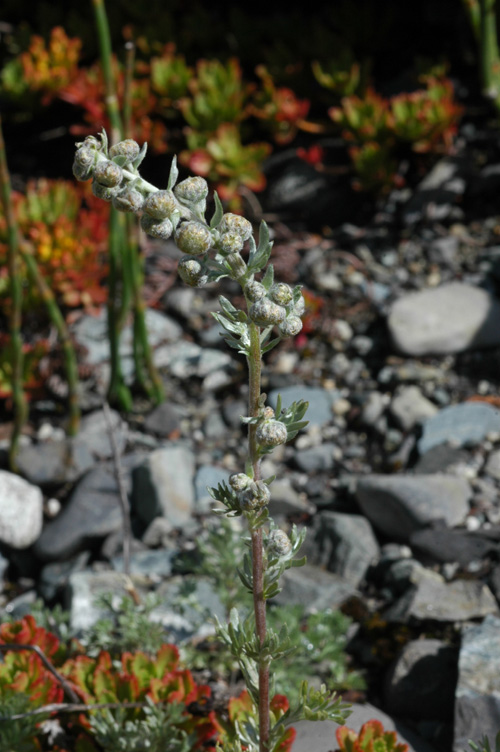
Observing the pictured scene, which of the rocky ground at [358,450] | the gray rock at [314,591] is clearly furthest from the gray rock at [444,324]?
the gray rock at [314,591]

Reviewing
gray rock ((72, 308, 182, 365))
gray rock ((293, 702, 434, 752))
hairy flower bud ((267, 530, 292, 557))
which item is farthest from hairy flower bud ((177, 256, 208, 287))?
gray rock ((72, 308, 182, 365))

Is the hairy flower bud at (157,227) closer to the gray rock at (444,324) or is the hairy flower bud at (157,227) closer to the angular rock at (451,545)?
the angular rock at (451,545)

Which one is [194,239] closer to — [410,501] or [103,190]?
[103,190]

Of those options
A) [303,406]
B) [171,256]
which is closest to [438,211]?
[171,256]

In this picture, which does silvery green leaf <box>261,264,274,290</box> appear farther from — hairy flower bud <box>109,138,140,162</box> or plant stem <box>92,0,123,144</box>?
plant stem <box>92,0,123,144</box>

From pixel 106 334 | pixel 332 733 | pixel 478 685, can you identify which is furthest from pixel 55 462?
pixel 478 685
